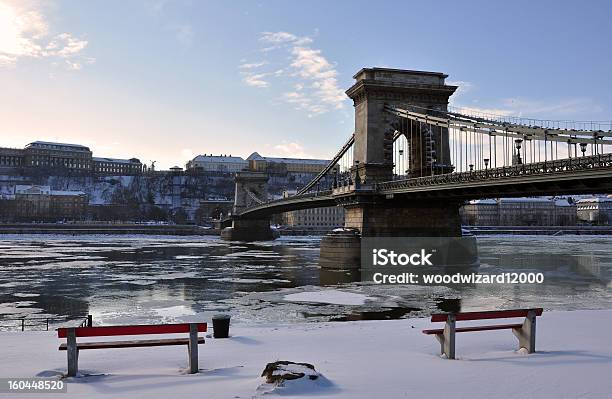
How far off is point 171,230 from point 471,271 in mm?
92112

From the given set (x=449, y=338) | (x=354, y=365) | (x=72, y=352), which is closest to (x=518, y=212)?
(x=449, y=338)

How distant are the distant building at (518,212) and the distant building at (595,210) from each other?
408cm

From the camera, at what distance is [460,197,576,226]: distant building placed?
174250mm

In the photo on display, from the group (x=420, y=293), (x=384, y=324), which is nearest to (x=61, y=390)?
(x=384, y=324)

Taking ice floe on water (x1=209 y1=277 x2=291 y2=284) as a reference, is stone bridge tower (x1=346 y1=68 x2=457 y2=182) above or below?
above

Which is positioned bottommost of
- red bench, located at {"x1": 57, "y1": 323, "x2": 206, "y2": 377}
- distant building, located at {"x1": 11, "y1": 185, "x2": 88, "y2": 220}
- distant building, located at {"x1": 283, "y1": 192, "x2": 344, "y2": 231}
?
red bench, located at {"x1": 57, "y1": 323, "x2": 206, "y2": 377}

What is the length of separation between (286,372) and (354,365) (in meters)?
1.68

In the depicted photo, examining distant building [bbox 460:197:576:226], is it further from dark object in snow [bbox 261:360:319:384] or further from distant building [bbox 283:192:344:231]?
dark object in snow [bbox 261:360:319:384]

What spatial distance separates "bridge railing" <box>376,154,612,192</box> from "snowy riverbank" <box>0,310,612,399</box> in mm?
15494

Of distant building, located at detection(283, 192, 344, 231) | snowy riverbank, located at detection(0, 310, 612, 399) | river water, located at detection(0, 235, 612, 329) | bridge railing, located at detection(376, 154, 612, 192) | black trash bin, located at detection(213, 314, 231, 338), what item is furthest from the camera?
distant building, located at detection(283, 192, 344, 231)

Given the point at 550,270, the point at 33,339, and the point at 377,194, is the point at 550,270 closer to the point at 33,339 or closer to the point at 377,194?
the point at 377,194

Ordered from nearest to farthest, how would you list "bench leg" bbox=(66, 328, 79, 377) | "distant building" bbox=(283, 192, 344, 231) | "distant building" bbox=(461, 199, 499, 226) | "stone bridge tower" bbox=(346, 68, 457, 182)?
"bench leg" bbox=(66, 328, 79, 377)
"stone bridge tower" bbox=(346, 68, 457, 182)
"distant building" bbox=(283, 192, 344, 231)
"distant building" bbox=(461, 199, 499, 226)

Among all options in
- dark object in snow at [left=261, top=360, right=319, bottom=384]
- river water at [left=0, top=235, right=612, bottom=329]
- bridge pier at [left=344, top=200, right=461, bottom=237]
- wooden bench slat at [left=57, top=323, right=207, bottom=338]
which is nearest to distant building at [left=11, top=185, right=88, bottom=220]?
bridge pier at [left=344, top=200, right=461, bottom=237]

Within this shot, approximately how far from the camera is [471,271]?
124 ft
